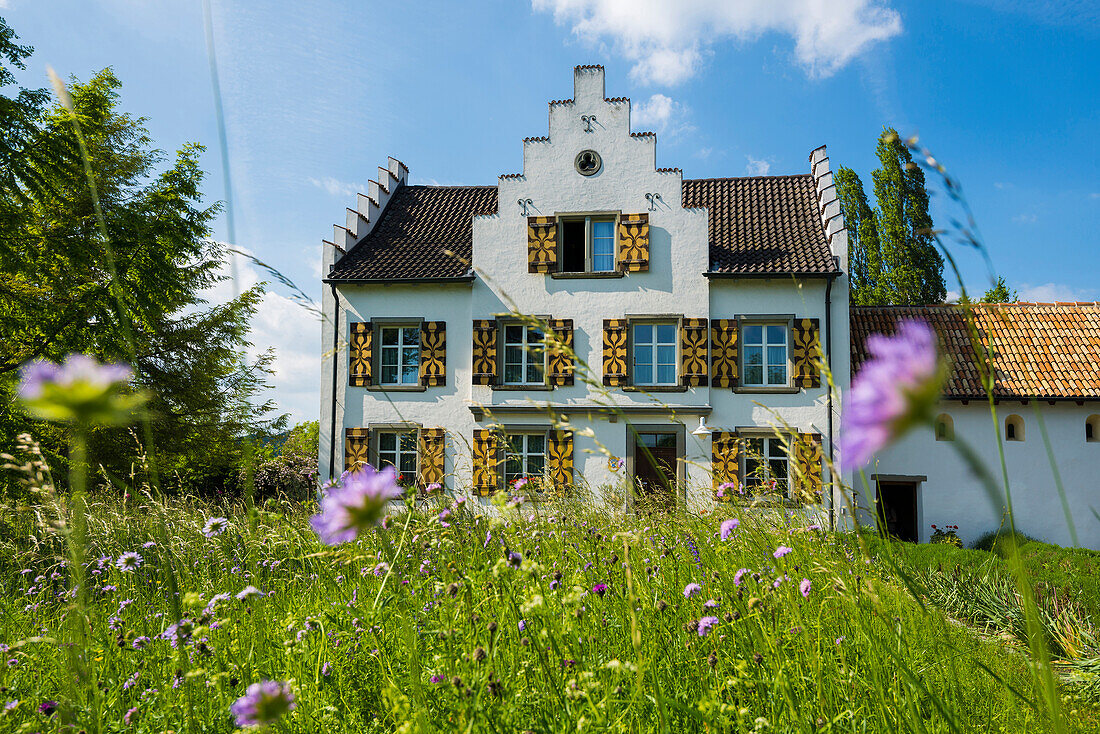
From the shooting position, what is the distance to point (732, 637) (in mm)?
2482

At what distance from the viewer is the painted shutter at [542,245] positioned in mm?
14266

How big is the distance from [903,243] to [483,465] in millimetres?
18016

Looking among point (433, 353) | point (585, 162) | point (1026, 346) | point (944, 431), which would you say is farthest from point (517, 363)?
point (944, 431)

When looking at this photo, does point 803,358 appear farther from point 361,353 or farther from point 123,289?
point 123,289

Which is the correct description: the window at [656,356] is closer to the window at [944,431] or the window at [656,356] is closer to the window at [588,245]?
the window at [588,245]

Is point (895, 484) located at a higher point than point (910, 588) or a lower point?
lower

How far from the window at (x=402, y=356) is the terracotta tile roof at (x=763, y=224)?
23.8ft

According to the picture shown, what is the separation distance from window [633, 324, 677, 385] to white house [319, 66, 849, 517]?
1.3 inches

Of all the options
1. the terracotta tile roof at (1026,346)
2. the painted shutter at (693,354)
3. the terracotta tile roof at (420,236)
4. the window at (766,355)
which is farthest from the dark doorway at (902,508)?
the terracotta tile roof at (420,236)

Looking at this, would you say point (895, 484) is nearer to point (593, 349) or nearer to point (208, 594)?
point (593, 349)

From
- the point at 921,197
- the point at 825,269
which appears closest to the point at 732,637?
the point at 825,269

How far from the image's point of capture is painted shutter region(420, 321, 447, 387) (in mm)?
14188

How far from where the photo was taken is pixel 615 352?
1377 centimetres

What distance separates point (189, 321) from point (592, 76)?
41.0ft
